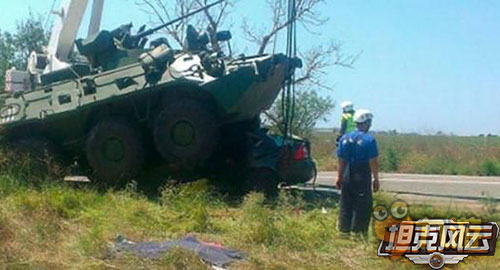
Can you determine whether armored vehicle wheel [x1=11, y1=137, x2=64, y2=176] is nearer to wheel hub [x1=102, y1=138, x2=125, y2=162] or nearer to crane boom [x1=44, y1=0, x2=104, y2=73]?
wheel hub [x1=102, y1=138, x2=125, y2=162]

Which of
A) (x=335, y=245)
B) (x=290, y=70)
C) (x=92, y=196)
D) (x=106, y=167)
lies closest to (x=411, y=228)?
(x=335, y=245)

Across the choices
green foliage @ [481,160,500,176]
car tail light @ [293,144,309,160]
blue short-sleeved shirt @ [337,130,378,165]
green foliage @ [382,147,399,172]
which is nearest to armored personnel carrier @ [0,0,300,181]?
car tail light @ [293,144,309,160]

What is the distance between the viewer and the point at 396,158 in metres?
23.9

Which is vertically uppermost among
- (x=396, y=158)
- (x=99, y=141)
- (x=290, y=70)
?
(x=290, y=70)

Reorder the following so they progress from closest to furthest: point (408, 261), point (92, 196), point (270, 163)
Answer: point (408, 261) → point (92, 196) → point (270, 163)

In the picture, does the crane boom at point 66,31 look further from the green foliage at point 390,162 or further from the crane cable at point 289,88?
the green foliage at point 390,162

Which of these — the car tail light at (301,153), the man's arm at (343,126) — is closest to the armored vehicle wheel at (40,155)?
the car tail light at (301,153)

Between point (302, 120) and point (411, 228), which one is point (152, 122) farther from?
point (302, 120)

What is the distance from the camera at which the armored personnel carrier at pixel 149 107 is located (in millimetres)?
10680

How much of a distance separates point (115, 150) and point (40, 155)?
3.99 feet

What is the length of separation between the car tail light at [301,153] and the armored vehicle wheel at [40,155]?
11.9ft

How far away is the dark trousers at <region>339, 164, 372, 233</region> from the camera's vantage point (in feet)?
25.2

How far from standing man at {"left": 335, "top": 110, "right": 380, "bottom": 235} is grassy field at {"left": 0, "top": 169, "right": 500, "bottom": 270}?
251 millimetres

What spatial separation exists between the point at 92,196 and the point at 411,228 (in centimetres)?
455
